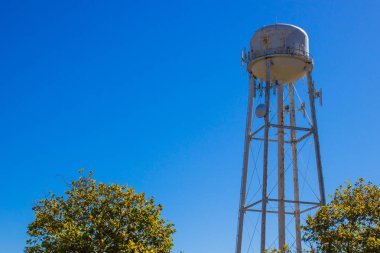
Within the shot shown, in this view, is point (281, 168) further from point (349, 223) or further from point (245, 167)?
point (349, 223)

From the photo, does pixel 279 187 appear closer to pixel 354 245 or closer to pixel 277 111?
pixel 277 111

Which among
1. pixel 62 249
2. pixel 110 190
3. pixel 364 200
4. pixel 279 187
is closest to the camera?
pixel 364 200

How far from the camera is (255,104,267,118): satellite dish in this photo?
40787mm

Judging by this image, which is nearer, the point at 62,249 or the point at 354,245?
the point at 354,245

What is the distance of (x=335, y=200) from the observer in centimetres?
3003

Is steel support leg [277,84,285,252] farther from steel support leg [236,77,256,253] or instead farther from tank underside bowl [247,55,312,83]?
steel support leg [236,77,256,253]

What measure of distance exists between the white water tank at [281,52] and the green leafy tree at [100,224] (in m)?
14.0

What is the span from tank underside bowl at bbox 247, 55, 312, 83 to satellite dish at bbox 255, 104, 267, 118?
274cm

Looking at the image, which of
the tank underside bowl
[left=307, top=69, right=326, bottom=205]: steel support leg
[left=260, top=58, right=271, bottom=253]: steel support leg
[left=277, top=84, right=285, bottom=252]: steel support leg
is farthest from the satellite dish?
[left=307, top=69, right=326, bottom=205]: steel support leg

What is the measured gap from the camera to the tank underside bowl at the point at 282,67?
4203 centimetres

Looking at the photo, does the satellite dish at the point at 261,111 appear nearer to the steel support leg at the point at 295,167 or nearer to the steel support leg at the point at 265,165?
the steel support leg at the point at 265,165

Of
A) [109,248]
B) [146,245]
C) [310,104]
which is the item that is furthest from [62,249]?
[310,104]

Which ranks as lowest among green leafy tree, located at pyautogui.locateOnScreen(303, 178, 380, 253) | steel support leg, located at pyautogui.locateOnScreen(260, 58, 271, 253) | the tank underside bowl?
green leafy tree, located at pyautogui.locateOnScreen(303, 178, 380, 253)

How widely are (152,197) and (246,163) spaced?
352 inches
